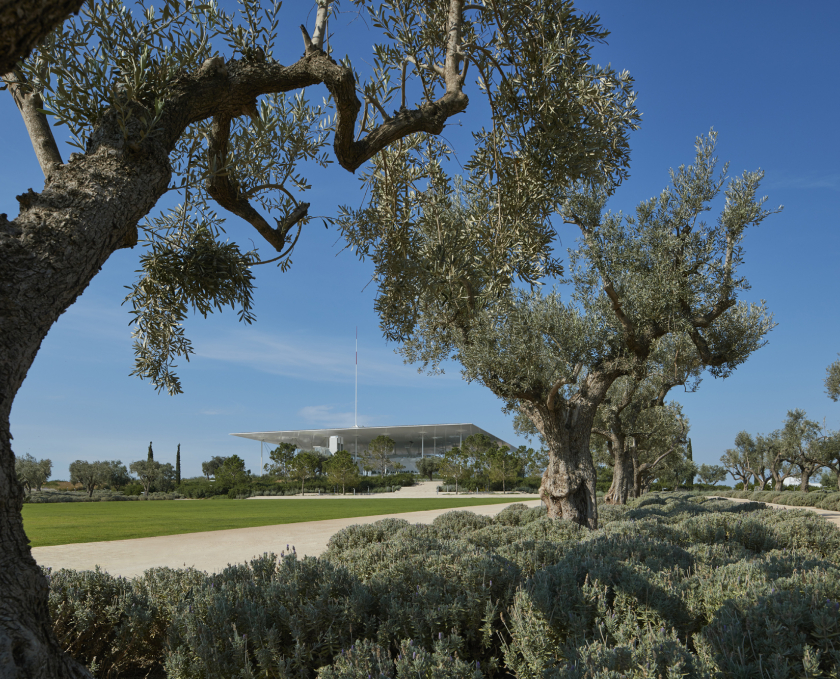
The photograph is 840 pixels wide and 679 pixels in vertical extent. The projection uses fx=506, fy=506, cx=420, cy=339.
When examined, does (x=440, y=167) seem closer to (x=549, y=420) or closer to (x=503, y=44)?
(x=503, y=44)

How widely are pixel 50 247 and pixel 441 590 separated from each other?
4158 millimetres

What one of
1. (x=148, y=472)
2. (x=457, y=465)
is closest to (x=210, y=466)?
(x=148, y=472)

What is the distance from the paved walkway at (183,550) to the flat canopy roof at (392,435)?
57.7 m

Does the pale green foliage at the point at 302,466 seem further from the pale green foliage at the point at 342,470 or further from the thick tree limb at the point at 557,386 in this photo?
the thick tree limb at the point at 557,386

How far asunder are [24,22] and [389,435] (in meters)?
80.1

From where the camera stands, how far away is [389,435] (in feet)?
263

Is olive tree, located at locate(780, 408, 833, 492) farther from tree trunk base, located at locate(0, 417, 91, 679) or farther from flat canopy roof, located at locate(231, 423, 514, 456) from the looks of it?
tree trunk base, located at locate(0, 417, 91, 679)

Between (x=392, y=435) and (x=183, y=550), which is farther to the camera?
(x=392, y=435)

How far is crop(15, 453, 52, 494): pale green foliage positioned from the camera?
Result: 5228 centimetres

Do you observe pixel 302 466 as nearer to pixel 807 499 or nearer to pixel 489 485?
pixel 489 485

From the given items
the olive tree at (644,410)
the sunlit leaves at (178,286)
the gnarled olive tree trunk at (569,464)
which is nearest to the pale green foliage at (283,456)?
the olive tree at (644,410)

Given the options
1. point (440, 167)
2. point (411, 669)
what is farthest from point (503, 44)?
point (411, 669)

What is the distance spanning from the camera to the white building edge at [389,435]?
75562mm

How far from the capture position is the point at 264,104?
17.5 ft
